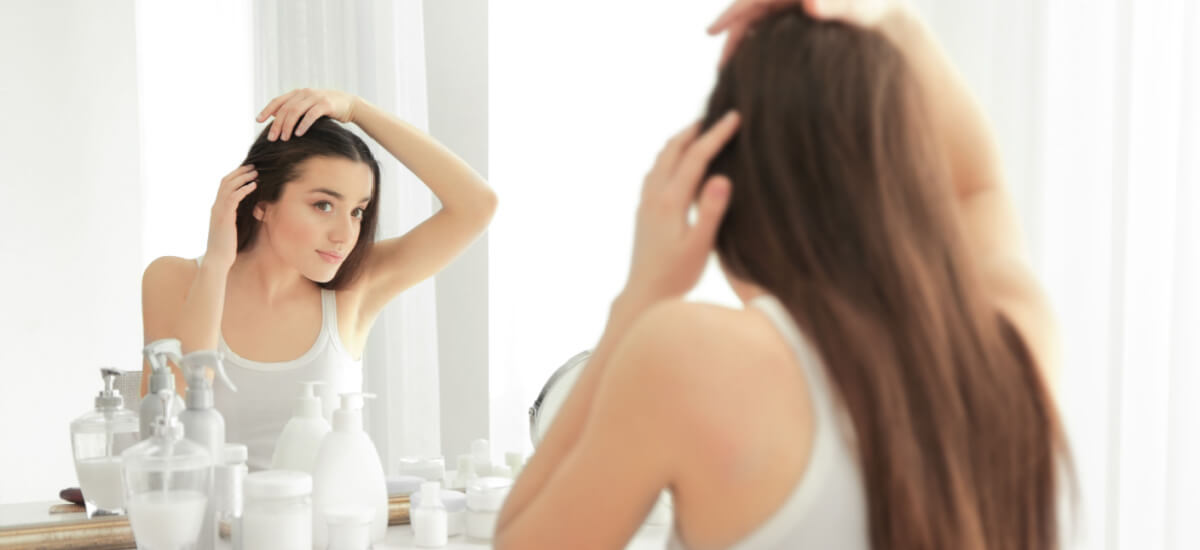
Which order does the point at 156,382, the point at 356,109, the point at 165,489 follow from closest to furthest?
1. the point at 165,489
2. the point at 156,382
3. the point at 356,109

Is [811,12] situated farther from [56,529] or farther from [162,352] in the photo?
[56,529]

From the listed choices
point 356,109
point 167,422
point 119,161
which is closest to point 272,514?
point 167,422

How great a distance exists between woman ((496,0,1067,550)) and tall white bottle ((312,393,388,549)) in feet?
2.35

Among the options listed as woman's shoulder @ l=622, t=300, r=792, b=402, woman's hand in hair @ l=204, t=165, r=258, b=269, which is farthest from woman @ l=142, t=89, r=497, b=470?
woman's shoulder @ l=622, t=300, r=792, b=402

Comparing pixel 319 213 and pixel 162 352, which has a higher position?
pixel 319 213

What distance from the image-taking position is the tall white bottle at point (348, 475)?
4.39 feet

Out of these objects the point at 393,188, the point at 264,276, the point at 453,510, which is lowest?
the point at 453,510

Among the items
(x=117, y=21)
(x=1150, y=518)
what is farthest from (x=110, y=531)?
(x=1150, y=518)

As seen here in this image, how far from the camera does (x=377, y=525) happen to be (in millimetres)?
1396

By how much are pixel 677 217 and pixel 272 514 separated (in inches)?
30.2

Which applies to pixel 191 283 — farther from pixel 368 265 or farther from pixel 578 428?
pixel 578 428

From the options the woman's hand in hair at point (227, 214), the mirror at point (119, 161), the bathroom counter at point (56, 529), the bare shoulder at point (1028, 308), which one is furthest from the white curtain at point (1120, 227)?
the woman's hand in hair at point (227, 214)

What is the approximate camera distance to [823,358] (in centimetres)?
60

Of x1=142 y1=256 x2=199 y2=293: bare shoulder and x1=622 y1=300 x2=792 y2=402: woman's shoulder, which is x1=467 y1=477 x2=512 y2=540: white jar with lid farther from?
x1=622 y1=300 x2=792 y2=402: woman's shoulder
